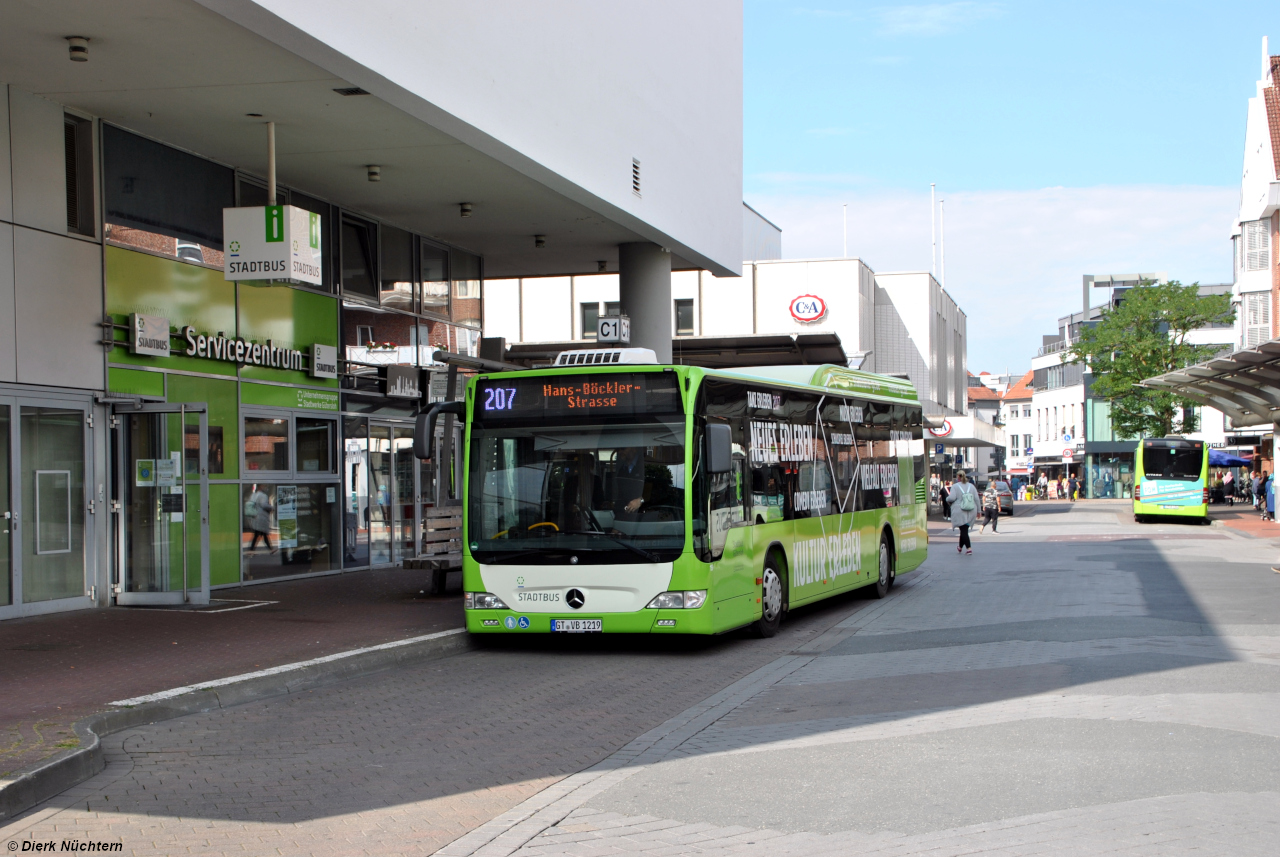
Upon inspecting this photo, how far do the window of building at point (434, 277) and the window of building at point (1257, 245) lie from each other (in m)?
38.9

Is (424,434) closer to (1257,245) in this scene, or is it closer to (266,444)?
(266,444)

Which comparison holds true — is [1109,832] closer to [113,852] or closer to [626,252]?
[113,852]

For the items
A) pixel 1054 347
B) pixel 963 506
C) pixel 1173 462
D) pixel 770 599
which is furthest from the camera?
pixel 1054 347

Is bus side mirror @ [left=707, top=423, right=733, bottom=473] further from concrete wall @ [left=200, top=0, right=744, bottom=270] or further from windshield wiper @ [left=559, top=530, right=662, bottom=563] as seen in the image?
concrete wall @ [left=200, top=0, right=744, bottom=270]

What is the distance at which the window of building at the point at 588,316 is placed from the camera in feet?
168

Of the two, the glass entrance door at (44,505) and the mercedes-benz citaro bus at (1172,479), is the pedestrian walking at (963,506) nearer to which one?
the mercedes-benz citaro bus at (1172,479)

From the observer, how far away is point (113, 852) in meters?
5.46

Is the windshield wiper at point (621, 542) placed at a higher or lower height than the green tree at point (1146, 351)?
lower

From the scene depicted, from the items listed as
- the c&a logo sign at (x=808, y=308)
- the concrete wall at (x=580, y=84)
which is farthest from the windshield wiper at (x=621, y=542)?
the c&a logo sign at (x=808, y=308)

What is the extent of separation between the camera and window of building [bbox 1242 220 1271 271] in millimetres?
49750

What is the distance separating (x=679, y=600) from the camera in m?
11.3

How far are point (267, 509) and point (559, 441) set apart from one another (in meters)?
7.52

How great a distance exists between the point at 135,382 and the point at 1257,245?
4699 cm

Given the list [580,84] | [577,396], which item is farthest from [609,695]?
[580,84]
